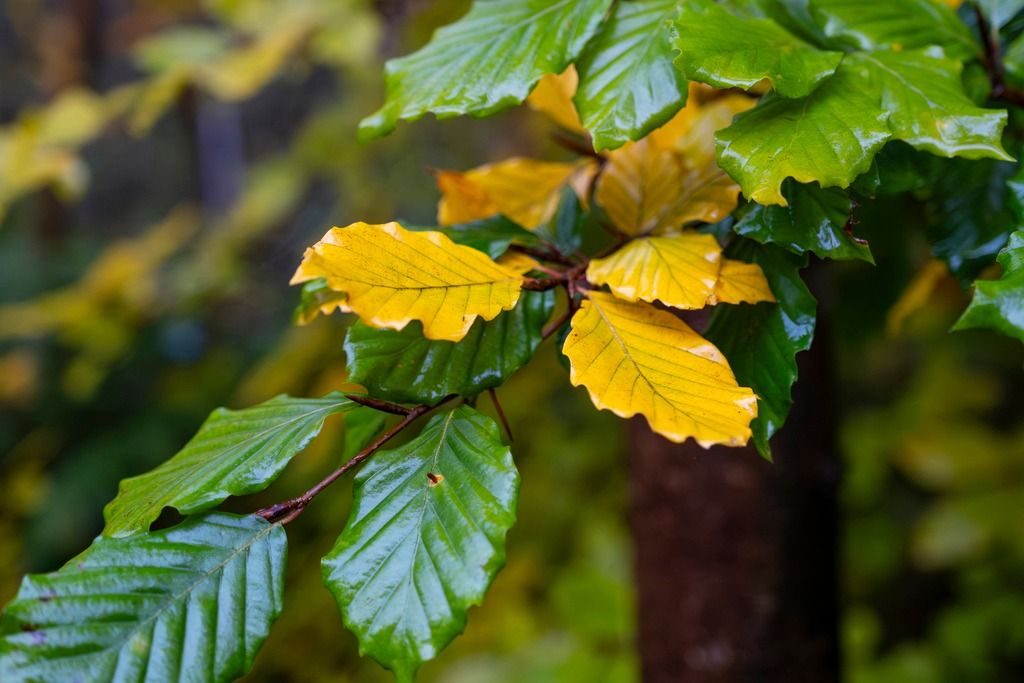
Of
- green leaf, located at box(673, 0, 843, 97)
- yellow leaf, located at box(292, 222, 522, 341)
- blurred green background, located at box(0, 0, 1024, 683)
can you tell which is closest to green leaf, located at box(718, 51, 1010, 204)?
green leaf, located at box(673, 0, 843, 97)

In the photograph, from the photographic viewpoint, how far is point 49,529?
240cm

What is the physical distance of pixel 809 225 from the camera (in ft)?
1.31

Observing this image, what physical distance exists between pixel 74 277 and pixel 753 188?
3.54 metres

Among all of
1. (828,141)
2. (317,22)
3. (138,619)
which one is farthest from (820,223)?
(317,22)

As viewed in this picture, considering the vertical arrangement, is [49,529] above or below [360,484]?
below

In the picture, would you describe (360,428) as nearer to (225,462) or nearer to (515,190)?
(225,462)

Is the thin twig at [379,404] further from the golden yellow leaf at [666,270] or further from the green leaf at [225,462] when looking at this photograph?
the golden yellow leaf at [666,270]

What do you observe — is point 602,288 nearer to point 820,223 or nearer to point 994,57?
point 820,223

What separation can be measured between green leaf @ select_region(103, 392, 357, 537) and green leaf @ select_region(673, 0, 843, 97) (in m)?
0.25

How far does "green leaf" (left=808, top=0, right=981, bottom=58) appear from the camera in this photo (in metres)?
0.48

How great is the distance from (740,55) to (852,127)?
0.07m

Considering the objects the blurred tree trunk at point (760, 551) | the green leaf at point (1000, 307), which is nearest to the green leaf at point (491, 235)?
the green leaf at point (1000, 307)

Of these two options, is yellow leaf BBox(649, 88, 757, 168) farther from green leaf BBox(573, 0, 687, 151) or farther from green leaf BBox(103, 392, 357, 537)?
green leaf BBox(103, 392, 357, 537)

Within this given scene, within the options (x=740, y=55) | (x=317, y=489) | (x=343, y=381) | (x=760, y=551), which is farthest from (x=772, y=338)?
(x=343, y=381)
